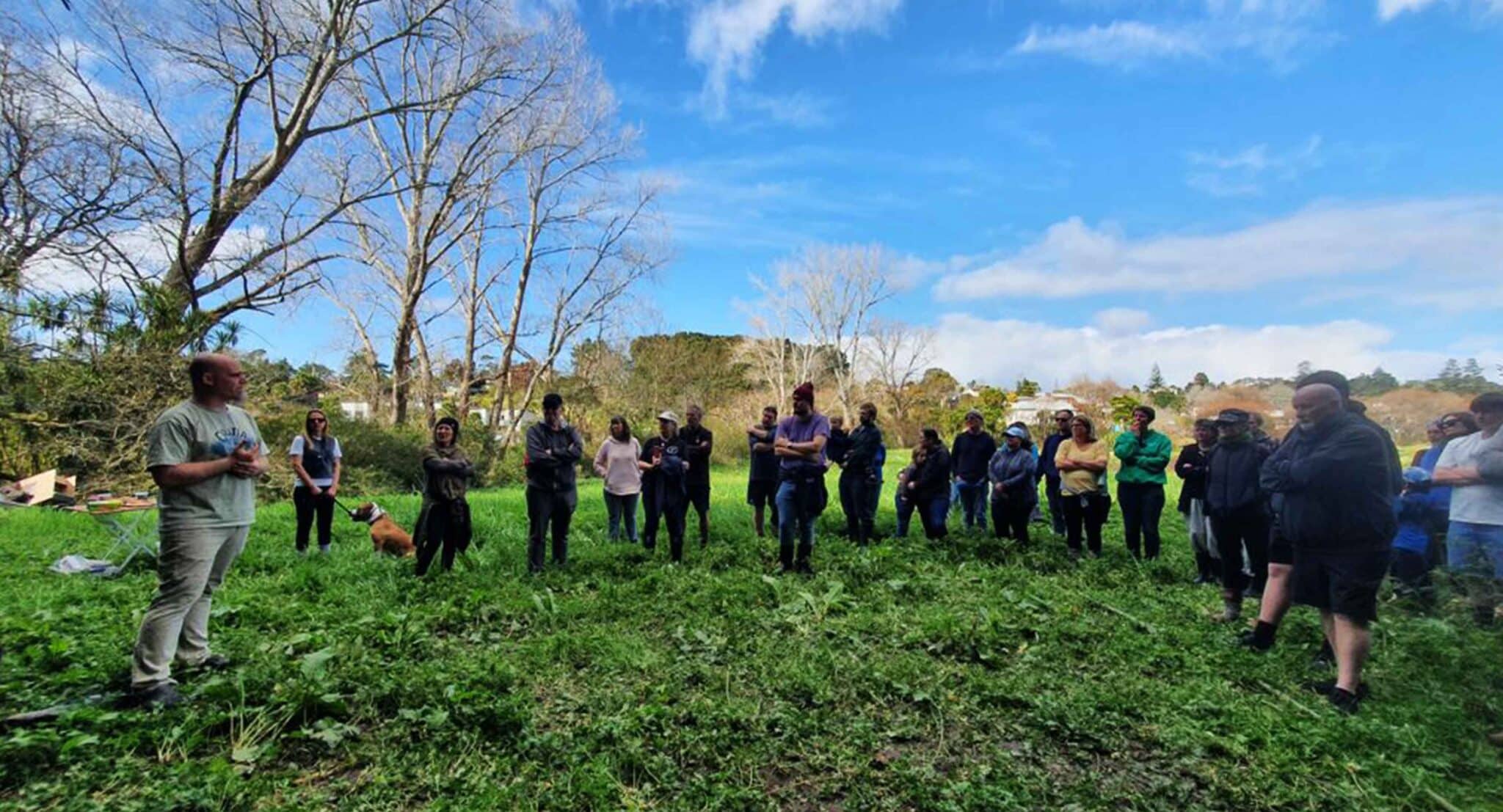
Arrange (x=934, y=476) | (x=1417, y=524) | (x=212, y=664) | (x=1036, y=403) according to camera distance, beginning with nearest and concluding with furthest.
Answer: (x=212, y=664)
(x=1417, y=524)
(x=934, y=476)
(x=1036, y=403)

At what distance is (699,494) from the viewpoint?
25.8 ft

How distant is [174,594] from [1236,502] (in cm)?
675

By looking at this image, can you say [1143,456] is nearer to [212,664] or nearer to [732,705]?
[732,705]

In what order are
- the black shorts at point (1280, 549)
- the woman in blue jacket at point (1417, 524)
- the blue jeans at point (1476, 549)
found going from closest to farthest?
the black shorts at point (1280, 549) → the blue jeans at point (1476, 549) → the woman in blue jacket at point (1417, 524)

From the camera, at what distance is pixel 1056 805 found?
106 inches

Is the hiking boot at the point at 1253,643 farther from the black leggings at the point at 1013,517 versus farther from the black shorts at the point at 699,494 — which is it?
the black shorts at the point at 699,494

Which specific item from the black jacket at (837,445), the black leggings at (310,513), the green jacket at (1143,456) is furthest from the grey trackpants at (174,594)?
the green jacket at (1143,456)

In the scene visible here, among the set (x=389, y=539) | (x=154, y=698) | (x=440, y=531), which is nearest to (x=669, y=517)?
(x=440, y=531)

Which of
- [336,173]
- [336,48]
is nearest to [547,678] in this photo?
[336,48]

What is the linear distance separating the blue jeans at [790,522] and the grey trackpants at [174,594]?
4.06 m

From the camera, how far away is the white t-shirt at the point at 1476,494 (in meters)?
4.63

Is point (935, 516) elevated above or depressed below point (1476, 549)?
below

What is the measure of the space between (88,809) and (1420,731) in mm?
5558

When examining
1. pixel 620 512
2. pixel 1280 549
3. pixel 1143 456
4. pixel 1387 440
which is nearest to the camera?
pixel 1387 440
